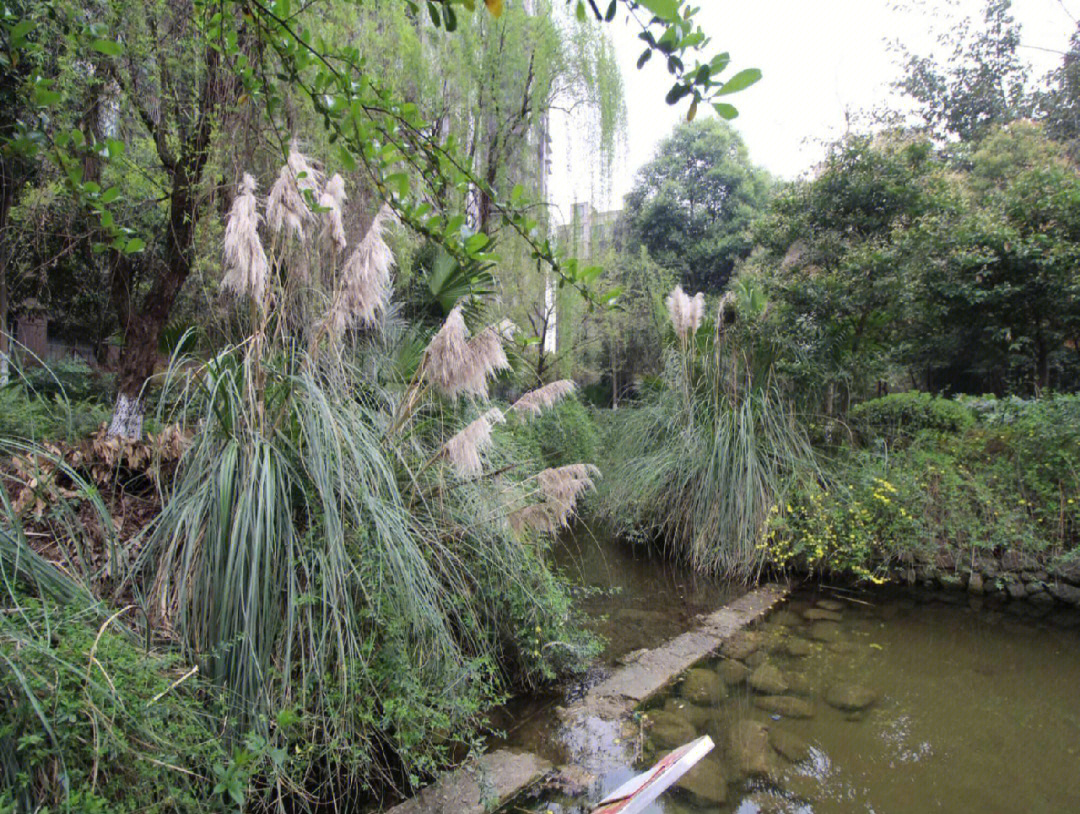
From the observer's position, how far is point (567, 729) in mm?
2820

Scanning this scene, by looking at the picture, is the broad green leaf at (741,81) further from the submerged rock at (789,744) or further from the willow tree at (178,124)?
the submerged rock at (789,744)

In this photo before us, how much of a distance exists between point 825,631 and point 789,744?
5.27 feet

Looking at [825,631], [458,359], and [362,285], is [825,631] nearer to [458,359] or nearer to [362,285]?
[458,359]

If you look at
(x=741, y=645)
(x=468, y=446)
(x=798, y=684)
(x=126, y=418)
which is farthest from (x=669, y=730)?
(x=126, y=418)

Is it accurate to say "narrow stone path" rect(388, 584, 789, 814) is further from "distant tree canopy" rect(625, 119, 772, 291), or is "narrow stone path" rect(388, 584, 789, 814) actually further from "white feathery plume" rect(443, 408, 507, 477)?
"distant tree canopy" rect(625, 119, 772, 291)

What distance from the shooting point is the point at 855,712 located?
3.17 metres

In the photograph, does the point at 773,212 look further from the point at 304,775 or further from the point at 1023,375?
the point at 304,775

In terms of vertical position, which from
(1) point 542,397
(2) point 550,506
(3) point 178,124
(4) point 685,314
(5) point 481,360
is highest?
(3) point 178,124

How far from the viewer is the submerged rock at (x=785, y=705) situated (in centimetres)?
314

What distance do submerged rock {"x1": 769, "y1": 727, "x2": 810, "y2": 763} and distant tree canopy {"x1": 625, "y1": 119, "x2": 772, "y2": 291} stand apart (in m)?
13.0

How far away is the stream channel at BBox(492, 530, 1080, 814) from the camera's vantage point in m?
2.50

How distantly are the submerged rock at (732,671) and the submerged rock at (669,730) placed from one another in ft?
1.87

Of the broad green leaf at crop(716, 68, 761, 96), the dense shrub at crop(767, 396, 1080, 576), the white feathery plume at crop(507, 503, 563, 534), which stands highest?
the broad green leaf at crop(716, 68, 761, 96)

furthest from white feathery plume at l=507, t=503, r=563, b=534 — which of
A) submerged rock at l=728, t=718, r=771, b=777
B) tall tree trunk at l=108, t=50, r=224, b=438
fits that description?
tall tree trunk at l=108, t=50, r=224, b=438
